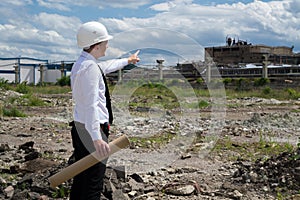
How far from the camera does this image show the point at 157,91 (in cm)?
2225

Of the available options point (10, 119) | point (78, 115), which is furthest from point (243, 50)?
point (78, 115)

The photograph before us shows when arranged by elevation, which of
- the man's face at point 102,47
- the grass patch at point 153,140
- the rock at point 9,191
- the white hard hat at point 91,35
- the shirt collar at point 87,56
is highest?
the white hard hat at point 91,35

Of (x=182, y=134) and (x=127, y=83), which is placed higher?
(x=127, y=83)

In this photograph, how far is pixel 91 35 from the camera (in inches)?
153

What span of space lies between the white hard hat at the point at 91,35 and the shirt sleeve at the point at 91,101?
244 millimetres

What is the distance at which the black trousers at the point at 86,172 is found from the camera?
3.95 meters

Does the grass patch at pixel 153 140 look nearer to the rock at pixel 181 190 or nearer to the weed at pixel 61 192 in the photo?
the rock at pixel 181 190

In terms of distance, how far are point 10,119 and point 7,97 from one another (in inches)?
326

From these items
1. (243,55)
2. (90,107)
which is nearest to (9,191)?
(90,107)

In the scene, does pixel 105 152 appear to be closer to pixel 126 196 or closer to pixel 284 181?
pixel 126 196

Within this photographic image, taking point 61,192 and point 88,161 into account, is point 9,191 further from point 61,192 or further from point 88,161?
point 88,161

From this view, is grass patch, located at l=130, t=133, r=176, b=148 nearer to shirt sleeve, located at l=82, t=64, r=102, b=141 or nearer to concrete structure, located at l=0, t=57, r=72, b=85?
shirt sleeve, located at l=82, t=64, r=102, b=141

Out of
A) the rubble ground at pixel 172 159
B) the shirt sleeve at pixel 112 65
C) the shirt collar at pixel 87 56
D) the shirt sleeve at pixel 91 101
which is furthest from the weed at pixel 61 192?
the shirt collar at pixel 87 56

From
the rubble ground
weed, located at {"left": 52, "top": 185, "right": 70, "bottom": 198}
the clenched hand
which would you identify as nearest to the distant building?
the rubble ground
